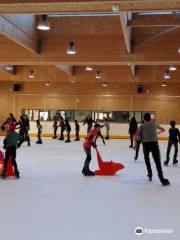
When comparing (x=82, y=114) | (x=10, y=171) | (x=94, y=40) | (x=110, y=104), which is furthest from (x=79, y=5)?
(x=82, y=114)

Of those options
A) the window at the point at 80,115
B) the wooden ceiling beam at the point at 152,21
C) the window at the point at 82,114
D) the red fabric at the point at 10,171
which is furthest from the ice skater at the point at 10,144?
the window at the point at 80,115

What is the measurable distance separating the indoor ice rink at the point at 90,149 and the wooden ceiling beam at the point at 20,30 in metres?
0.03

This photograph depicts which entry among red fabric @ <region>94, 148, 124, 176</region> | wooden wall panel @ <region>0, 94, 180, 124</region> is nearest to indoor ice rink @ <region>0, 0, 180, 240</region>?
red fabric @ <region>94, 148, 124, 176</region>

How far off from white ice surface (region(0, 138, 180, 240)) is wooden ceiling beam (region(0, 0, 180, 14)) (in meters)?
3.28

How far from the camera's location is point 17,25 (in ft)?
33.0

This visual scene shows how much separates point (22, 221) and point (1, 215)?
0.44m

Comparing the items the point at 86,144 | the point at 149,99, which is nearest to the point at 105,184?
the point at 86,144

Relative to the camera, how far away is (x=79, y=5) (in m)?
6.46

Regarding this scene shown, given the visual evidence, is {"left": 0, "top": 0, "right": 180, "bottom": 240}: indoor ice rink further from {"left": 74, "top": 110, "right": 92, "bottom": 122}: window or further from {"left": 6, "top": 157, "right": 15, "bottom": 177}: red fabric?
{"left": 74, "top": 110, "right": 92, "bottom": 122}: window

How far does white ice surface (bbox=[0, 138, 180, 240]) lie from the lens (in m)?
4.51

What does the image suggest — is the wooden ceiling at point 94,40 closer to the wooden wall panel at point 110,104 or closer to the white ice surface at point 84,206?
the white ice surface at point 84,206

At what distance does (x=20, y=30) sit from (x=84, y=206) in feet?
21.3

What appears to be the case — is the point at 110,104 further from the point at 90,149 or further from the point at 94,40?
the point at 90,149

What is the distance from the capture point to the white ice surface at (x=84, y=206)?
4508mm
